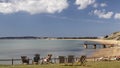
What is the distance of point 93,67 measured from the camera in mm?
30562

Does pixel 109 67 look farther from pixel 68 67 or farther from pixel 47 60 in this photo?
pixel 47 60

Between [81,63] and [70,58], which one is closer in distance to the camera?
[81,63]

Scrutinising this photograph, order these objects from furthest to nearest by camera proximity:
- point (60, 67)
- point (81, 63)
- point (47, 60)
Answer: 1. point (47, 60)
2. point (81, 63)
3. point (60, 67)

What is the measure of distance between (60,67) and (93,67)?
10.00 feet

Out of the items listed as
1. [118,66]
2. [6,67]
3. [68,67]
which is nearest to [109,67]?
[118,66]

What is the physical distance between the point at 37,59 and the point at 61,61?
294 centimetres

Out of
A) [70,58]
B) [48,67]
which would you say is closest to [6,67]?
[48,67]

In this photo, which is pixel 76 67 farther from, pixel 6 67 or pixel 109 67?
pixel 6 67

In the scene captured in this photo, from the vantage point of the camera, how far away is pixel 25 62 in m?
37.5

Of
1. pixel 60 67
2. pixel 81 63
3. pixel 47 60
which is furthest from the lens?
pixel 47 60

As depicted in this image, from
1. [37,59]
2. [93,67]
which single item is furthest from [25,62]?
[93,67]

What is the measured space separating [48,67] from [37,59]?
293 inches

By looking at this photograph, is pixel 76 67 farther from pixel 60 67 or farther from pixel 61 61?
pixel 61 61

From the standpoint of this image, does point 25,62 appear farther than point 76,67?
Yes
